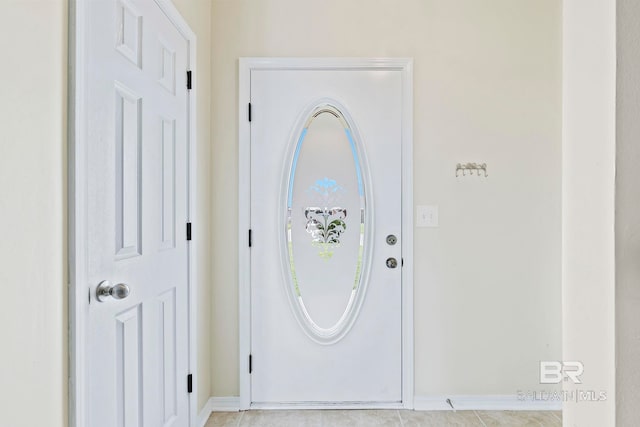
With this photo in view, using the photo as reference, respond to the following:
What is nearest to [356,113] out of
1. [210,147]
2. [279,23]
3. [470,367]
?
[279,23]

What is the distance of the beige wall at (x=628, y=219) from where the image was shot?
26.4 inches

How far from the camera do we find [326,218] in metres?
2.38

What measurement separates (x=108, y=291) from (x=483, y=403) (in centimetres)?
216

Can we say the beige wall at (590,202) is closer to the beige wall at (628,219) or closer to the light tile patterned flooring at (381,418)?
the beige wall at (628,219)

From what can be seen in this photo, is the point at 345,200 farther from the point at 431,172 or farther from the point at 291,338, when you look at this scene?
the point at 291,338

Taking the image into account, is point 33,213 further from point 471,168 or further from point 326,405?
point 471,168

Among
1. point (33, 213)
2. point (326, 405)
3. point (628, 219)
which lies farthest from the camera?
point (326, 405)

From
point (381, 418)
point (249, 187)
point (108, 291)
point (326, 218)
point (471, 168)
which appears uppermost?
point (471, 168)

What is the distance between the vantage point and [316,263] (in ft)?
7.80

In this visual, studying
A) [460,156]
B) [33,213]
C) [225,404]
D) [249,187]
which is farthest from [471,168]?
[33,213]

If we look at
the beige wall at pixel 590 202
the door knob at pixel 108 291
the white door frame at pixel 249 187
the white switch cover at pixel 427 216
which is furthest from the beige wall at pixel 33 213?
the white switch cover at pixel 427 216

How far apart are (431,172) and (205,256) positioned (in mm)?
1391

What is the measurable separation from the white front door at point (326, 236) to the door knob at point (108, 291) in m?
1.19

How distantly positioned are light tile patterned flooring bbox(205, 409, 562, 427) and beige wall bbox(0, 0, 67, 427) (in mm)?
1376
